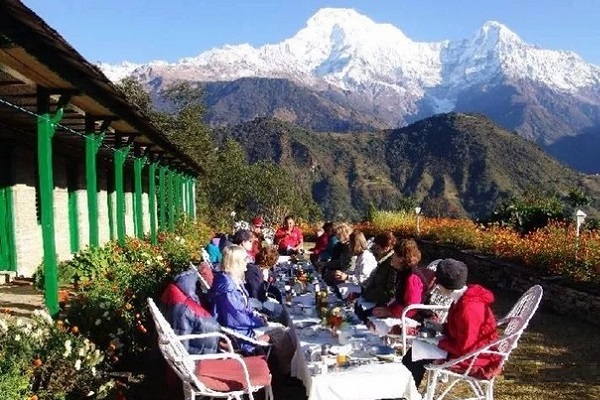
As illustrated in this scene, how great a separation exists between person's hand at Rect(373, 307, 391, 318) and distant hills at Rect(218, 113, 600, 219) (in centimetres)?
11420

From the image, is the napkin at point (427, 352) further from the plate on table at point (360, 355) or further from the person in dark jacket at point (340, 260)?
the person in dark jacket at point (340, 260)

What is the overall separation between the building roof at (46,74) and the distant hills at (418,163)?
11294 centimetres

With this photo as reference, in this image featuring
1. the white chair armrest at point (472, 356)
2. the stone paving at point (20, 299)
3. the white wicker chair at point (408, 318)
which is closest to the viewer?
the white chair armrest at point (472, 356)

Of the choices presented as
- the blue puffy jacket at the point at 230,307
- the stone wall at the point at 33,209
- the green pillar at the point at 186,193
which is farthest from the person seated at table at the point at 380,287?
the green pillar at the point at 186,193

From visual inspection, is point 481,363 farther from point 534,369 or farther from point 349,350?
point 534,369

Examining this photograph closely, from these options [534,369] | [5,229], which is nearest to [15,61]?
[534,369]

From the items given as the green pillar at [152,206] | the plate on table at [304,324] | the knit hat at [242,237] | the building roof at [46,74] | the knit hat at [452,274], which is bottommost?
the plate on table at [304,324]

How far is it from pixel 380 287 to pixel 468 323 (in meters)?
2.10

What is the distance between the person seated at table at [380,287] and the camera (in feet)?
21.6

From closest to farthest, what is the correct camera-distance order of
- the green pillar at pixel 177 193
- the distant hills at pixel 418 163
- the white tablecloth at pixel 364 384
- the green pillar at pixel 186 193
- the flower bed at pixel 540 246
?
the white tablecloth at pixel 364 384, the flower bed at pixel 540 246, the green pillar at pixel 177 193, the green pillar at pixel 186 193, the distant hills at pixel 418 163

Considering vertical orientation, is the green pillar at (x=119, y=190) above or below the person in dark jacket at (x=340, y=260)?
above

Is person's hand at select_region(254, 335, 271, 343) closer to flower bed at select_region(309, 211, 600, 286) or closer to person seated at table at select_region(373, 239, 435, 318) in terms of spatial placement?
person seated at table at select_region(373, 239, 435, 318)

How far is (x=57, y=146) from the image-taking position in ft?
42.4

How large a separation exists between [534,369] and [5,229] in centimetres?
→ 984
